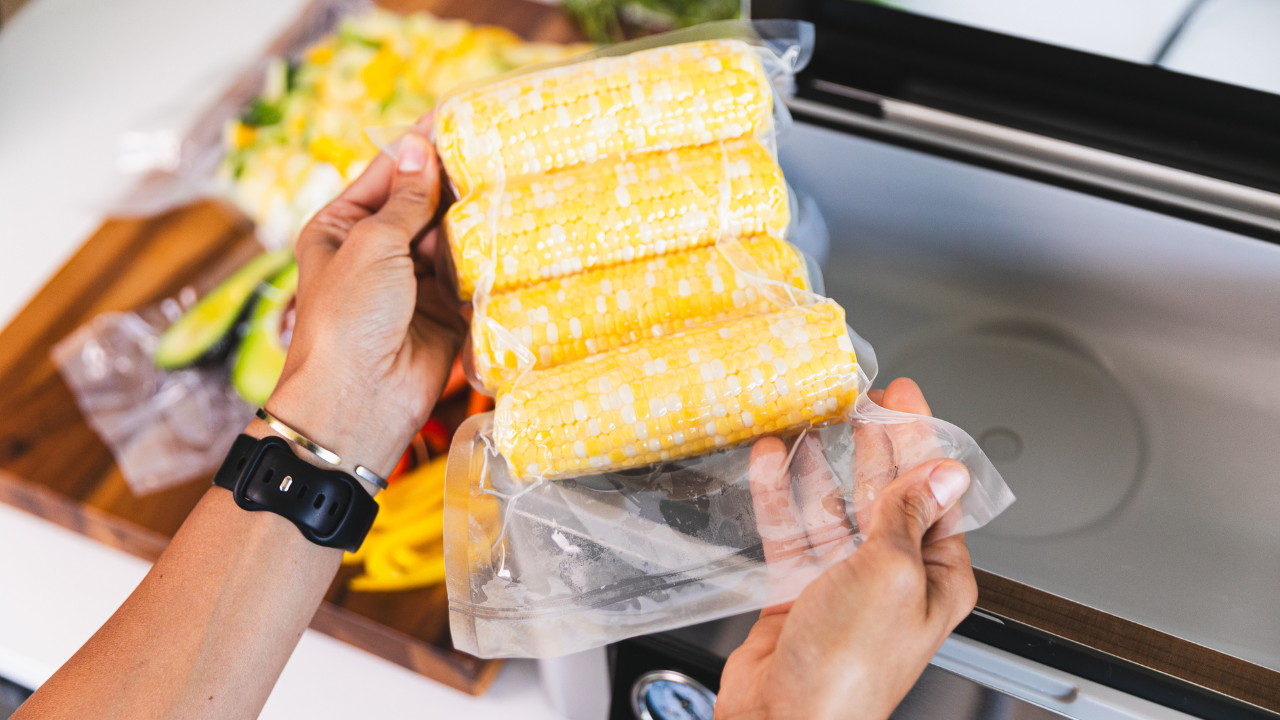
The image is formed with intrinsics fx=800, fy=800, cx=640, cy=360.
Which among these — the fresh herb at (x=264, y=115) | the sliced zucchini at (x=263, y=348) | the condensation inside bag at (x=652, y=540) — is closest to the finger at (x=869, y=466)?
the condensation inside bag at (x=652, y=540)

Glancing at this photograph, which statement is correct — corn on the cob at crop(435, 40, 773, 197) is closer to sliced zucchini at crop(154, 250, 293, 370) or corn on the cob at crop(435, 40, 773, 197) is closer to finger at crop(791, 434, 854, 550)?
finger at crop(791, 434, 854, 550)

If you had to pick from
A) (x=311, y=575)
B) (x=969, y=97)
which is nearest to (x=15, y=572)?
(x=311, y=575)

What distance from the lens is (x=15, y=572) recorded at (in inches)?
43.5

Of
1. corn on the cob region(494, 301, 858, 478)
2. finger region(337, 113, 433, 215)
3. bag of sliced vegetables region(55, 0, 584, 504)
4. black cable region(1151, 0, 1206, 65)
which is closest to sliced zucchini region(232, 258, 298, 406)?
bag of sliced vegetables region(55, 0, 584, 504)

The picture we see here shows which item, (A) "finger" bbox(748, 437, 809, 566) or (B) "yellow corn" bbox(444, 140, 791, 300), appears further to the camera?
(B) "yellow corn" bbox(444, 140, 791, 300)

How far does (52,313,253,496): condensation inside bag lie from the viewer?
3.66ft

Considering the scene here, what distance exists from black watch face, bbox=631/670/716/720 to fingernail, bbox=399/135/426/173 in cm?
58

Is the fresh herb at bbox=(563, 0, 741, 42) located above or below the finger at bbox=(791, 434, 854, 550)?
above

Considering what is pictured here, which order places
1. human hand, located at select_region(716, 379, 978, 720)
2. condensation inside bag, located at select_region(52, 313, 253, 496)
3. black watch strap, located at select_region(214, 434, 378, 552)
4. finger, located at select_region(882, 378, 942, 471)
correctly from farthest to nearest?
condensation inside bag, located at select_region(52, 313, 253, 496)
black watch strap, located at select_region(214, 434, 378, 552)
finger, located at select_region(882, 378, 942, 471)
human hand, located at select_region(716, 379, 978, 720)

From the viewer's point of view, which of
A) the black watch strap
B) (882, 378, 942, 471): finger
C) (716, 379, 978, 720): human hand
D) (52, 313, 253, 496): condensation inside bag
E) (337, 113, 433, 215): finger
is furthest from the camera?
(52, 313, 253, 496): condensation inside bag

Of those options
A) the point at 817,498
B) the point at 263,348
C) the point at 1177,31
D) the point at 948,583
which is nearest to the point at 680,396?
the point at 817,498

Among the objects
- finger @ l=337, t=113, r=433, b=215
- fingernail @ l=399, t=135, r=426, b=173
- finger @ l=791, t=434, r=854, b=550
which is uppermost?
fingernail @ l=399, t=135, r=426, b=173

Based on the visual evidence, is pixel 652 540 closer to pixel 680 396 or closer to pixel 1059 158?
pixel 680 396

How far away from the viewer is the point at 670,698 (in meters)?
0.82
